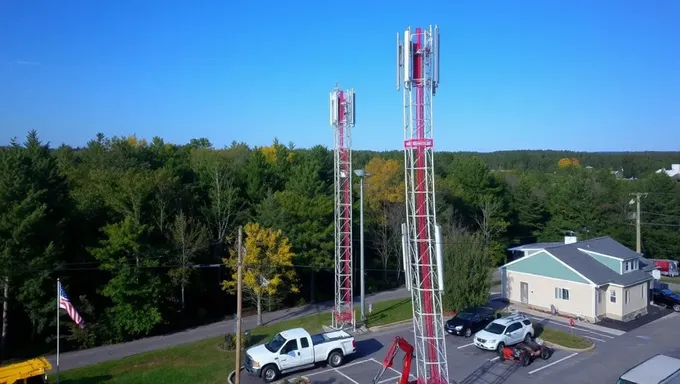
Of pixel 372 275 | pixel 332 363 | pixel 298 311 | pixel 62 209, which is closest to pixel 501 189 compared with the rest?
pixel 372 275

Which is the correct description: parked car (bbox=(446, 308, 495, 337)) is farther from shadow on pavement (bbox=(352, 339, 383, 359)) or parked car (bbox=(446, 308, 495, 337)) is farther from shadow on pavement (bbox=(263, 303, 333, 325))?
shadow on pavement (bbox=(263, 303, 333, 325))

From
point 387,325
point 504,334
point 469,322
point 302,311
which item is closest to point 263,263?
point 302,311

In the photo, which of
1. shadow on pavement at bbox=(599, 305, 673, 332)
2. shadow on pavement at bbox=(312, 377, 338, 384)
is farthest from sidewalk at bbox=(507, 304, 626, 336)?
shadow on pavement at bbox=(312, 377, 338, 384)

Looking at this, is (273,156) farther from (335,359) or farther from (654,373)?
(654,373)

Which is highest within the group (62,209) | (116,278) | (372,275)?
(62,209)

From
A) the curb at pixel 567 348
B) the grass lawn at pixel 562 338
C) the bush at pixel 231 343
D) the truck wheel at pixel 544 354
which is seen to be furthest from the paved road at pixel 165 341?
the truck wheel at pixel 544 354

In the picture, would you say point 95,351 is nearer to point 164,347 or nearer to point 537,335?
point 164,347
